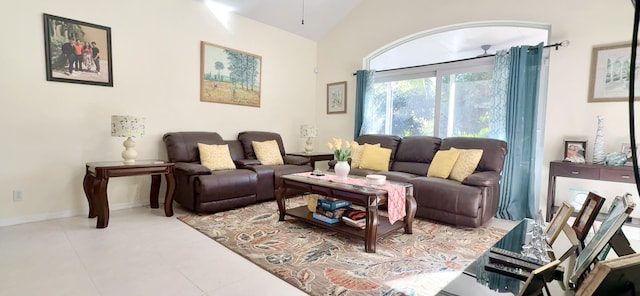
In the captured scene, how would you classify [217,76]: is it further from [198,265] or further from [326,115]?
[198,265]

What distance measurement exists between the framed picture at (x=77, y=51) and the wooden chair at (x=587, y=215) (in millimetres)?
4464

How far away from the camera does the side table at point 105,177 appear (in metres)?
2.96

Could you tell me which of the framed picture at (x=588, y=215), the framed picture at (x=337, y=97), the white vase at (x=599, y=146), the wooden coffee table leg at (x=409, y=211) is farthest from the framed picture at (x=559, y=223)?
the framed picture at (x=337, y=97)

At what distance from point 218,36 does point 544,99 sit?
14.7 feet

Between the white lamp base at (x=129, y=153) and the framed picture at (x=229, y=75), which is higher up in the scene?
the framed picture at (x=229, y=75)

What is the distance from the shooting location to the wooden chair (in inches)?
51.6

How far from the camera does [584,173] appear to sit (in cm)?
307

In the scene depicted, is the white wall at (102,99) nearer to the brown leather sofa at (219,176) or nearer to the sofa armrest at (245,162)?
the brown leather sofa at (219,176)

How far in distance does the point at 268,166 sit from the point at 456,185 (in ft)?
8.06

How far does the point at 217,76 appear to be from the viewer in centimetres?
455

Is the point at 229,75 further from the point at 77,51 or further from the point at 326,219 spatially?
the point at 326,219

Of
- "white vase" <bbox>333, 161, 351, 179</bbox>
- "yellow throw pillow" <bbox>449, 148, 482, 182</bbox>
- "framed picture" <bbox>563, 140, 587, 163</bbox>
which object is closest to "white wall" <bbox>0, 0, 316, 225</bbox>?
"white vase" <bbox>333, 161, 351, 179</bbox>

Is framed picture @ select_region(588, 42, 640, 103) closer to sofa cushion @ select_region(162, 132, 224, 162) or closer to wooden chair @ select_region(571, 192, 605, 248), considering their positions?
wooden chair @ select_region(571, 192, 605, 248)

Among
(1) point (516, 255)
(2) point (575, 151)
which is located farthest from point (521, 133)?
(1) point (516, 255)
